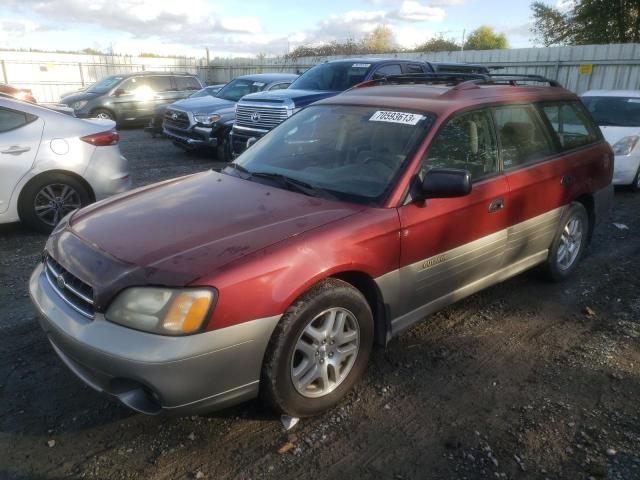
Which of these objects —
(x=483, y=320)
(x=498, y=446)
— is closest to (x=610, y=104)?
(x=483, y=320)

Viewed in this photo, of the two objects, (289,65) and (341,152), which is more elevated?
(289,65)

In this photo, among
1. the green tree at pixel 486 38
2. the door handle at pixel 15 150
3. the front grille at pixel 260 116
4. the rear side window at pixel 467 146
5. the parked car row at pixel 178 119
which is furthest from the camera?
the green tree at pixel 486 38

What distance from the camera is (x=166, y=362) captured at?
218cm

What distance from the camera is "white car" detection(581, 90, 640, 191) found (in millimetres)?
7832

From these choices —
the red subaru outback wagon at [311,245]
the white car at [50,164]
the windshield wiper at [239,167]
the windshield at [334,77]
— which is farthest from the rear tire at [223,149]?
the windshield wiper at [239,167]

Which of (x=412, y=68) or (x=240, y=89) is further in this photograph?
(x=240, y=89)

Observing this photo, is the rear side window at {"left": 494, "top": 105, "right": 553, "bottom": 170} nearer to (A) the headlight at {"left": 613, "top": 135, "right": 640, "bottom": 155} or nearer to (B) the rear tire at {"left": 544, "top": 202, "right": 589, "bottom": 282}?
(B) the rear tire at {"left": 544, "top": 202, "right": 589, "bottom": 282}

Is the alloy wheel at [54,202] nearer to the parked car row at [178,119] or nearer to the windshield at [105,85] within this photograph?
the parked car row at [178,119]

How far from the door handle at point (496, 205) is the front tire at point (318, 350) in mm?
1245

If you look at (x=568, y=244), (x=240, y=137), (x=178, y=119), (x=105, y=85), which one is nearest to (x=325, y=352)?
(x=568, y=244)

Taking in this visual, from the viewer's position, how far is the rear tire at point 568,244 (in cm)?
439

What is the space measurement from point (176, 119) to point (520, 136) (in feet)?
29.1

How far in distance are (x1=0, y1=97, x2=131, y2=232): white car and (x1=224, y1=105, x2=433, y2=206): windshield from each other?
268 centimetres

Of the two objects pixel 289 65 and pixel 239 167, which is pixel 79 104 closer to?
pixel 289 65
